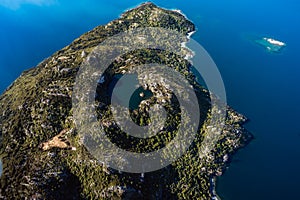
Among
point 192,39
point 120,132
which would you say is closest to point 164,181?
point 120,132

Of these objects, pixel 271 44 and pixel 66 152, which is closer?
pixel 66 152

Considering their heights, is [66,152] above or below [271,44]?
below

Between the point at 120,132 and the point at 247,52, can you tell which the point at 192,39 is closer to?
the point at 247,52

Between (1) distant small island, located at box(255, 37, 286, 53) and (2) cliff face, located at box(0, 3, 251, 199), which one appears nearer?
(2) cliff face, located at box(0, 3, 251, 199)

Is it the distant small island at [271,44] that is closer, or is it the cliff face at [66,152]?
the cliff face at [66,152]
